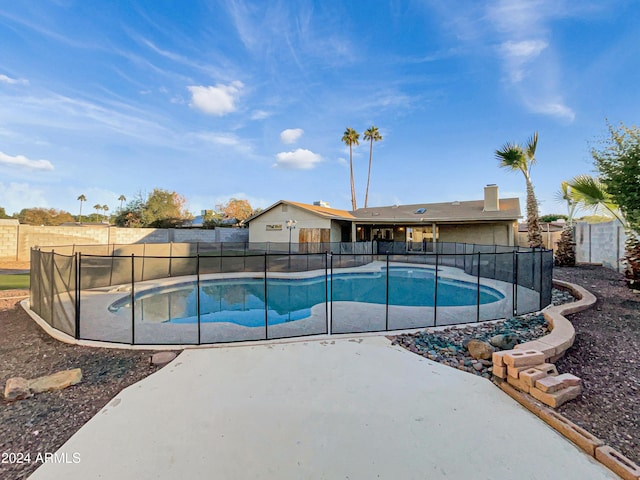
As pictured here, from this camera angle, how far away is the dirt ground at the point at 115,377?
2462mm

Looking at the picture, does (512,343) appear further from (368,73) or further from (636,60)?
(368,73)

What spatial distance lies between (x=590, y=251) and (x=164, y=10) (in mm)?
19280

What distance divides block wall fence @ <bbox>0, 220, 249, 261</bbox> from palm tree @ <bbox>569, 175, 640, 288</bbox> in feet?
68.1

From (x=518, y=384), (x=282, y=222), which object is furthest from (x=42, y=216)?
(x=518, y=384)

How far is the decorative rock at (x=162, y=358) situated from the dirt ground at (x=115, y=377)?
0.38 ft

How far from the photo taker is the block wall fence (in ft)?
48.2

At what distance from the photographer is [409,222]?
742 inches

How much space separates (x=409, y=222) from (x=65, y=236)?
66.2ft

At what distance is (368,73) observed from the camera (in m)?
12.9

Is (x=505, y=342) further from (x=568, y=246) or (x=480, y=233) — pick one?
(x=480, y=233)

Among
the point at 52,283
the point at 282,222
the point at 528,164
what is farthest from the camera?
the point at 282,222

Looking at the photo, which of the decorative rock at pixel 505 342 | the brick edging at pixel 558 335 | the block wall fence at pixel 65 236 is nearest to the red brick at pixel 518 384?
the brick edging at pixel 558 335

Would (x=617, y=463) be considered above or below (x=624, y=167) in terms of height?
below

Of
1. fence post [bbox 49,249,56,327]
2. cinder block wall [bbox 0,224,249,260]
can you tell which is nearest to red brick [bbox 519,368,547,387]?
fence post [bbox 49,249,56,327]
